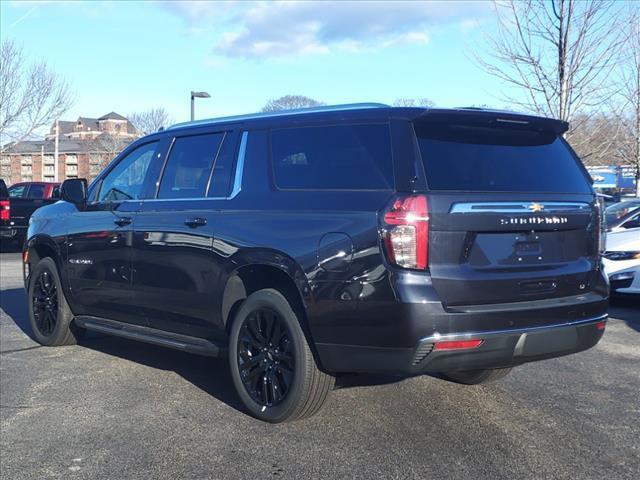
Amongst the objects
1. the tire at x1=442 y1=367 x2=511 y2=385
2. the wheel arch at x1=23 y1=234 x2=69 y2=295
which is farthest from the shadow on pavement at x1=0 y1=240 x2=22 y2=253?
the tire at x1=442 y1=367 x2=511 y2=385

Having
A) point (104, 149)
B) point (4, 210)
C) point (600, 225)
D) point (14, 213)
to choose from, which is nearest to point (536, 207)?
point (600, 225)

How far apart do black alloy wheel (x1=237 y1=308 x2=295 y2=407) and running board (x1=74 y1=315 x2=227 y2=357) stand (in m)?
0.29

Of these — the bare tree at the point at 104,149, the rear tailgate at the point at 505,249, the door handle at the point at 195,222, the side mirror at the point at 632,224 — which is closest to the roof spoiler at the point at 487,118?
the rear tailgate at the point at 505,249

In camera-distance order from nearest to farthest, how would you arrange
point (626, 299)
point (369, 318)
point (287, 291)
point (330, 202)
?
point (369, 318) < point (330, 202) < point (287, 291) < point (626, 299)

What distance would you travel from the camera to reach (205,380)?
18.5 feet

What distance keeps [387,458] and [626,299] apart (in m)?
6.88

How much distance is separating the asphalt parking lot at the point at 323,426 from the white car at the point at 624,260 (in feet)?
9.10

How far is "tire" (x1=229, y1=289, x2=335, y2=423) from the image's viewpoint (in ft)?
14.1

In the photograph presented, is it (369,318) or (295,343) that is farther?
(295,343)

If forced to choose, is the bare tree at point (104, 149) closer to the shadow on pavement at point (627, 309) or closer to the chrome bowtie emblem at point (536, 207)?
the shadow on pavement at point (627, 309)

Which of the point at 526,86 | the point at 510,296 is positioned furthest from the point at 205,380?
the point at 526,86

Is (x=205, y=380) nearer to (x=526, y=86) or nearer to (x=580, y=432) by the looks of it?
(x=580, y=432)

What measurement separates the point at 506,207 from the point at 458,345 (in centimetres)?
84

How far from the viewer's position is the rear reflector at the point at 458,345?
12.5 feet
